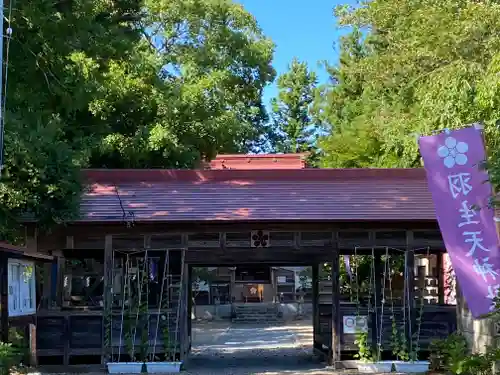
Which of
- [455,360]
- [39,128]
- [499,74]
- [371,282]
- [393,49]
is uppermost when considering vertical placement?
[393,49]

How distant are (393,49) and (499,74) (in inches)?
207

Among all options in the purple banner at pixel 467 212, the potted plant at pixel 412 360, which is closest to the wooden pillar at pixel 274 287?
the potted plant at pixel 412 360

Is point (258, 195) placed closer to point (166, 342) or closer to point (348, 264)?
point (166, 342)

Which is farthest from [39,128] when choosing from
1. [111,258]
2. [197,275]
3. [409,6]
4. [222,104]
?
[197,275]

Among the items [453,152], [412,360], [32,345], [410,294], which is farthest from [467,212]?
[32,345]

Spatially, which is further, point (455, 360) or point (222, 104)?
point (222, 104)

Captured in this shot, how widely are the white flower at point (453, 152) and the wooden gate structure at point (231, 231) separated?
261cm

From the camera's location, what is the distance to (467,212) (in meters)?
9.48

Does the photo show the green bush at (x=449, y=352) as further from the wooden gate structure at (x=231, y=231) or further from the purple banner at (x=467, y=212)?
the purple banner at (x=467, y=212)

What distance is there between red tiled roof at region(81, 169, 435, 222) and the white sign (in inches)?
76.7

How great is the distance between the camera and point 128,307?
12.6m

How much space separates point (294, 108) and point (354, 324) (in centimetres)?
3541

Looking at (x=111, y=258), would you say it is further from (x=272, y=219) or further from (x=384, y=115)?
(x=384, y=115)

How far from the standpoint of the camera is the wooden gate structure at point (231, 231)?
40.6 ft
